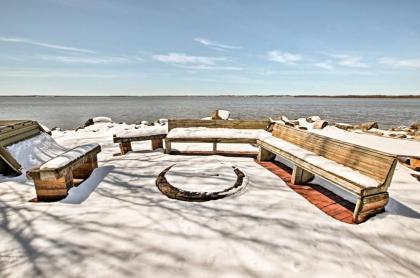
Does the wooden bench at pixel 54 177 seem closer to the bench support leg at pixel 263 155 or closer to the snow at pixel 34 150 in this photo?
the snow at pixel 34 150

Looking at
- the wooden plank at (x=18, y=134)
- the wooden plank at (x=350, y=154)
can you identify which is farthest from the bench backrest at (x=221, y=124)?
the wooden plank at (x=18, y=134)

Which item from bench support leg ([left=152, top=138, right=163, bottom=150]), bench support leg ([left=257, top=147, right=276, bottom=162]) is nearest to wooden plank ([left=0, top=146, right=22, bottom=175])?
bench support leg ([left=152, top=138, right=163, bottom=150])

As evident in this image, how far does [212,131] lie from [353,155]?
14.5 feet

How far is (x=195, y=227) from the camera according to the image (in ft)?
11.4

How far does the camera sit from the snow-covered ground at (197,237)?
2.70 metres

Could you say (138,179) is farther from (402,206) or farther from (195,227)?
(402,206)

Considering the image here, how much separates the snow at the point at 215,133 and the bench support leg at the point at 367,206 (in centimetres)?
372

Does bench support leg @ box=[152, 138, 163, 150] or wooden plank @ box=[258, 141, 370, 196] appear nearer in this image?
wooden plank @ box=[258, 141, 370, 196]

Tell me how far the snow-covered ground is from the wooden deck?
0.20 metres

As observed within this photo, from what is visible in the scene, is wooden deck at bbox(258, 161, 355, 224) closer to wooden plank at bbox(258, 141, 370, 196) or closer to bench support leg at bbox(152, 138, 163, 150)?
wooden plank at bbox(258, 141, 370, 196)

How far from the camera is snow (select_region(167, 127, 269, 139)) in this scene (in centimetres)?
719

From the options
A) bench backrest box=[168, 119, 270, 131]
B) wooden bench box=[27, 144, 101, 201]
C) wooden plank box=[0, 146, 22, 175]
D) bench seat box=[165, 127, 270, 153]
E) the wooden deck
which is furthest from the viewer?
bench backrest box=[168, 119, 270, 131]

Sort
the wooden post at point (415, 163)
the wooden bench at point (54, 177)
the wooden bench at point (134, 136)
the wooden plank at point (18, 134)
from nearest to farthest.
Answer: the wooden bench at point (54, 177) < the wooden plank at point (18, 134) < the wooden post at point (415, 163) < the wooden bench at point (134, 136)

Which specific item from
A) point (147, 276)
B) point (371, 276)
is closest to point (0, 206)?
point (147, 276)
